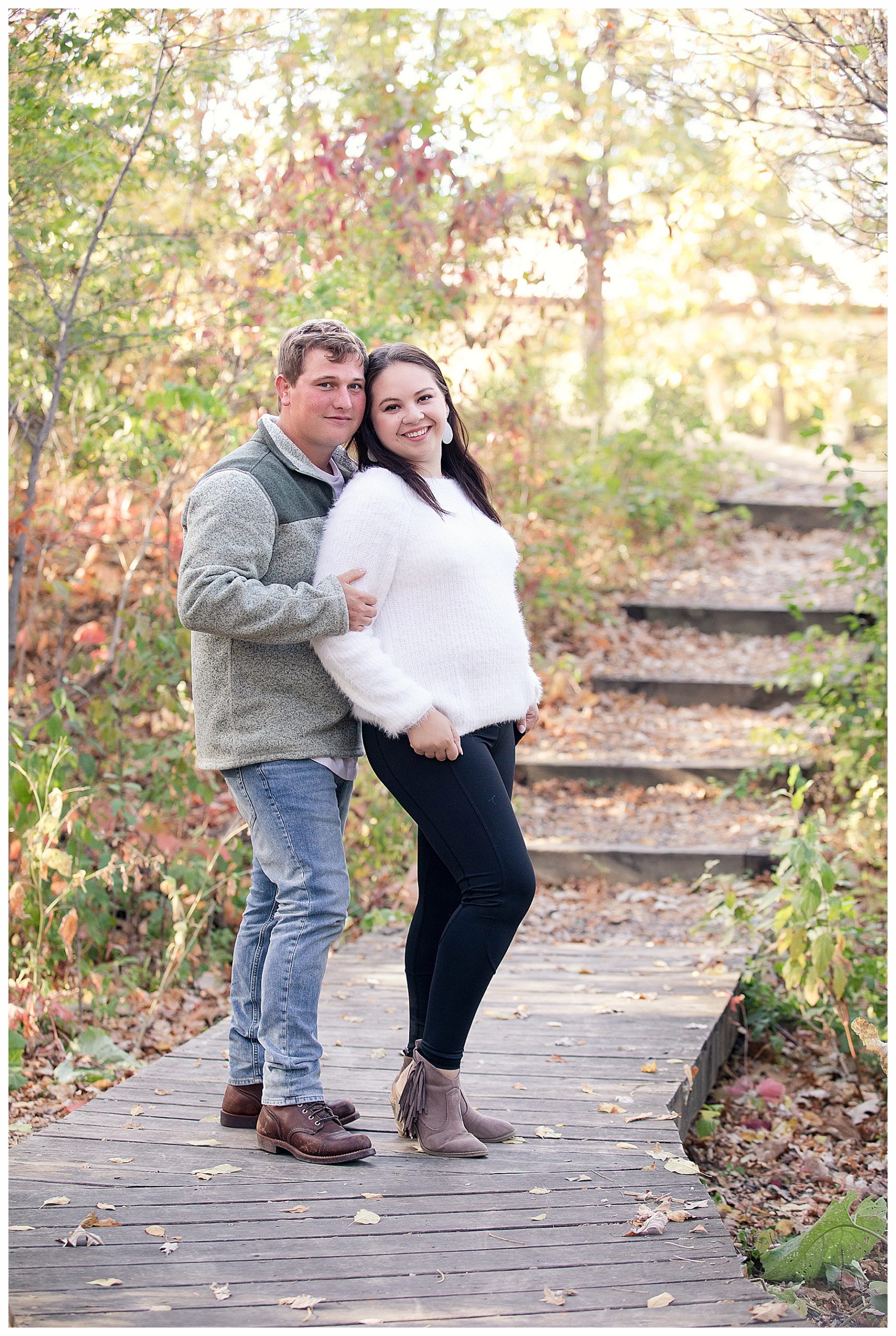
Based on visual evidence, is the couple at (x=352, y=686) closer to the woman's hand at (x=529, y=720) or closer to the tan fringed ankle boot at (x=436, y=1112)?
the tan fringed ankle boot at (x=436, y=1112)

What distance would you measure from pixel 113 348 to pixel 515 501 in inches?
142

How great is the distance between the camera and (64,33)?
4.08 m

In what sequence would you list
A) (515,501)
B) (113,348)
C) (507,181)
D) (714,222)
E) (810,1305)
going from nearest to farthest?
(810,1305)
(113,348)
(507,181)
(515,501)
(714,222)

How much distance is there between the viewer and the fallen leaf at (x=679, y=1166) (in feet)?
9.39

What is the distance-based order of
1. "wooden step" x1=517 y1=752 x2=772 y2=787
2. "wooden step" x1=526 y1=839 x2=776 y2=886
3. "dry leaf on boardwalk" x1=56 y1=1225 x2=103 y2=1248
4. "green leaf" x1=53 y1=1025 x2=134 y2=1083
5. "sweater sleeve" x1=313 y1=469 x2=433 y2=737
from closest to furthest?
"dry leaf on boardwalk" x1=56 y1=1225 x2=103 y2=1248
"sweater sleeve" x1=313 y1=469 x2=433 y2=737
"green leaf" x1=53 y1=1025 x2=134 y2=1083
"wooden step" x1=526 y1=839 x2=776 y2=886
"wooden step" x1=517 y1=752 x2=772 y2=787

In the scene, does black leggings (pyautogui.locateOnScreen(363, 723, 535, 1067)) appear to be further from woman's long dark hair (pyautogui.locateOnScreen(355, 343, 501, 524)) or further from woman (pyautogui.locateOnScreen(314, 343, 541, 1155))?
woman's long dark hair (pyautogui.locateOnScreen(355, 343, 501, 524))

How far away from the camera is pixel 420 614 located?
278 centimetres

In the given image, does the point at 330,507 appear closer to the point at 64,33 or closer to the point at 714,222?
the point at 64,33

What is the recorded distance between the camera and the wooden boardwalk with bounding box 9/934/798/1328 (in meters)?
2.23

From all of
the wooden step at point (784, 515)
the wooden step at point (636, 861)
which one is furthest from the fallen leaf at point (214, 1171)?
the wooden step at point (784, 515)

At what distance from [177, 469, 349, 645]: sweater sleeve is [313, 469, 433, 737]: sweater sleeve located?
6 centimetres

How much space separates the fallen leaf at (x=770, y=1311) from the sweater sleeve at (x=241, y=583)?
5.18 ft

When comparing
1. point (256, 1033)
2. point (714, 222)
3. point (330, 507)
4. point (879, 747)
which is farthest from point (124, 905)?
point (714, 222)

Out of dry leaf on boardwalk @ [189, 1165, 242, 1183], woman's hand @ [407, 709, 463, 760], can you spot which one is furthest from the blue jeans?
woman's hand @ [407, 709, 463, 760]
